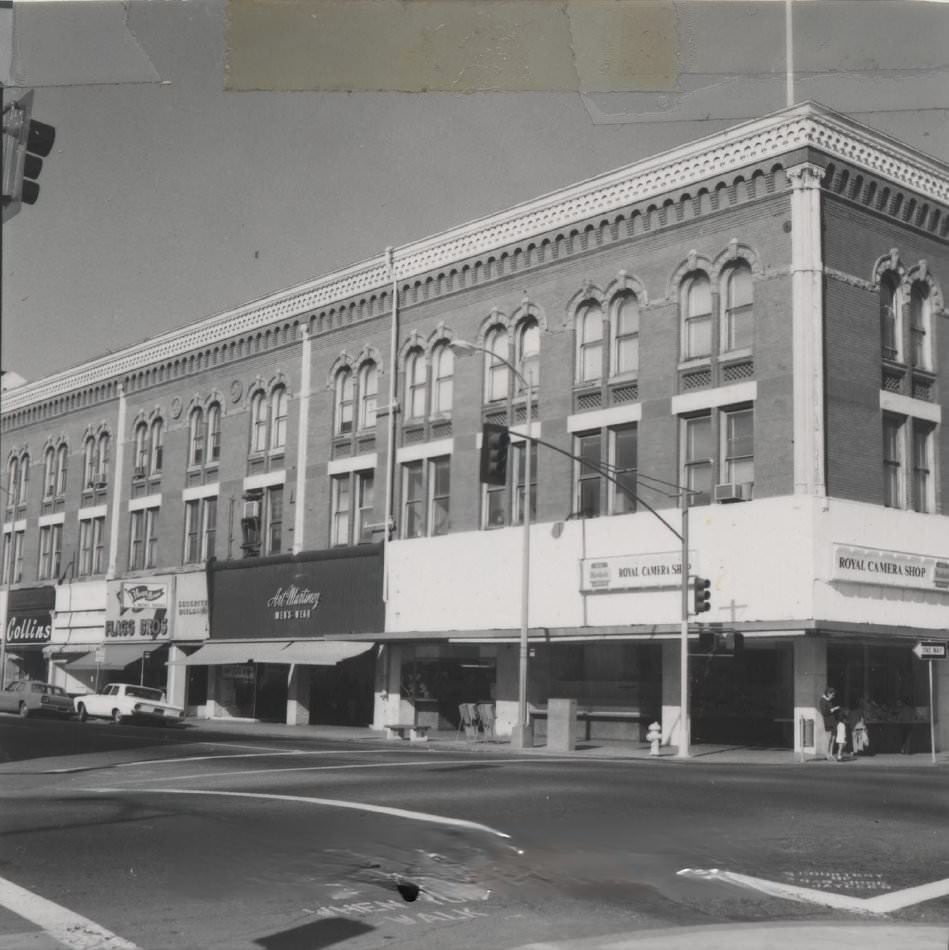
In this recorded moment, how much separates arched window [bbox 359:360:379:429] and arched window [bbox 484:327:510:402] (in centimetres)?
504

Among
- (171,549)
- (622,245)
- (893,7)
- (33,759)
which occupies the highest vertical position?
(622,245)

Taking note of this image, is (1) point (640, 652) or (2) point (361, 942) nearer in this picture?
(2) point (361, 942)

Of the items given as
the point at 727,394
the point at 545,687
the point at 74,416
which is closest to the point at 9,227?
the point at 727,394

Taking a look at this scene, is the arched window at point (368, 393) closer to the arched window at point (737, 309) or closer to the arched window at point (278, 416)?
the arched window at point (278, 416)

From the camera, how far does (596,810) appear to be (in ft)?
49.0

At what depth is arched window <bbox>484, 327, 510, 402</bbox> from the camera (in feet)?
127

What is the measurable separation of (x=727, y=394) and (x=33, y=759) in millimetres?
17916

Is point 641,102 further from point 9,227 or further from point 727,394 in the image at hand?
point 727,394

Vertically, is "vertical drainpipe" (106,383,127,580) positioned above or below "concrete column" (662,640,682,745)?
above

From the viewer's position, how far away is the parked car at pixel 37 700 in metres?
44.7

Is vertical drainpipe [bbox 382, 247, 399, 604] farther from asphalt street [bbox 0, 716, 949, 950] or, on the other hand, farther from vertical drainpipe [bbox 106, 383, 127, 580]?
asphalt street [bbox 0, 716, 949, 950]

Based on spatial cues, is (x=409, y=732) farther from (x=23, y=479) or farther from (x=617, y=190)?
(x=23, y=479)

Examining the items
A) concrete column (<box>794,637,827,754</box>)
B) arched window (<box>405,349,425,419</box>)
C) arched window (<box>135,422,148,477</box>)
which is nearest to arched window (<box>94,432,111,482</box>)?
arched window (<box>135,422,148,477</box>)

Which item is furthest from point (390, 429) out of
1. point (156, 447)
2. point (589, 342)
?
point (156, 447)
